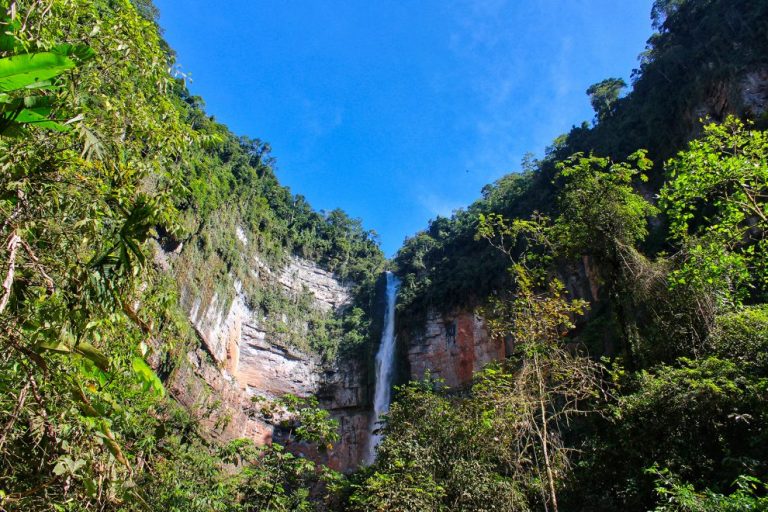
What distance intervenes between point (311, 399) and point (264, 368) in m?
23.0

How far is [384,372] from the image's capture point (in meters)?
27.8

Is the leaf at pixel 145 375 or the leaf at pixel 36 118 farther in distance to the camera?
the leaf at pixel 145 375

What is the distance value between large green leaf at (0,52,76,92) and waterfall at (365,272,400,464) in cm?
2502

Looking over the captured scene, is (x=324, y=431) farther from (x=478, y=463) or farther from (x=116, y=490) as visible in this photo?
(x=116, y=490)

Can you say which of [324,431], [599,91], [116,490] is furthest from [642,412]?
[599,91]

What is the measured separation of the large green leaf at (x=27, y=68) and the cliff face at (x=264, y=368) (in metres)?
19.9

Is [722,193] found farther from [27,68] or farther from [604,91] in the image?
[604,91]

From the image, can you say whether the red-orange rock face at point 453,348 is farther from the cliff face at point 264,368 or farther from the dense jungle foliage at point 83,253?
the dense jungle foliage at point 83,253

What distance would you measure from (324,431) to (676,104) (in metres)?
20.6

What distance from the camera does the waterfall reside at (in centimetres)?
2625

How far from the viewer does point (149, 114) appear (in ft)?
12.3

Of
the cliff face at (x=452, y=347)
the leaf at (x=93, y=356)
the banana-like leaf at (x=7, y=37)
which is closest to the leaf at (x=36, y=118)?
the banana-like leaf at (x=7, y=37)

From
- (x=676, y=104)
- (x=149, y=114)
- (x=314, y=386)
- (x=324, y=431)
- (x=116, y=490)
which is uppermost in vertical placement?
(x=676, y=104)

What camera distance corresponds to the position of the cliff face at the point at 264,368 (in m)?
22.6
